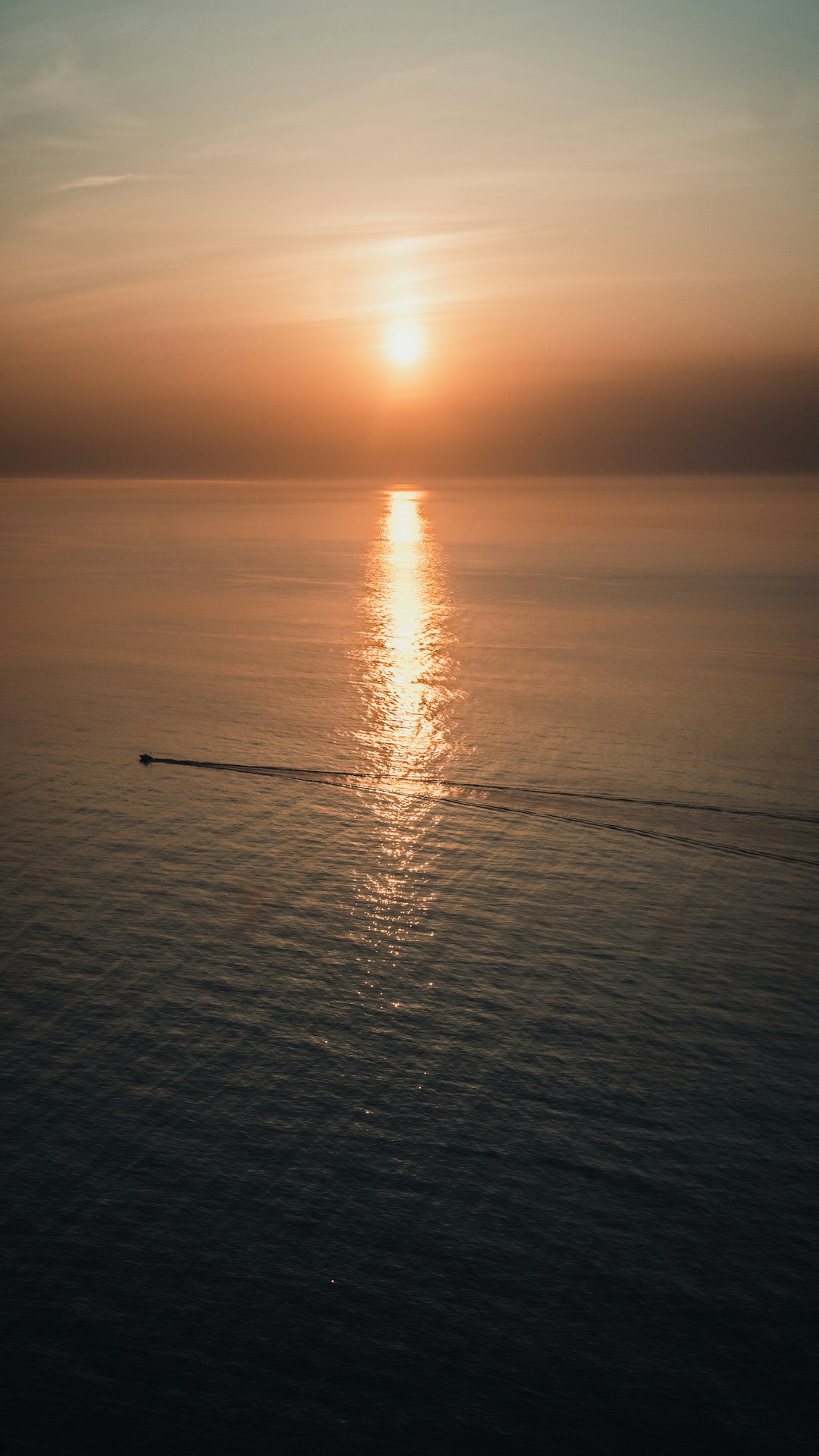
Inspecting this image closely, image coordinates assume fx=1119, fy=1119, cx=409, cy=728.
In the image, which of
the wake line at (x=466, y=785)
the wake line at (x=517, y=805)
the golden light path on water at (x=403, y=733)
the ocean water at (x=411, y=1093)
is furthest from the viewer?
the wake line at (x=466, y=785)

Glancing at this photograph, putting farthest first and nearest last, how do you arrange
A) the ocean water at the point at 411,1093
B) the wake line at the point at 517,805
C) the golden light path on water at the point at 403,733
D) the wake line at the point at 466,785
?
the wake line at the point at 466,785 < the wake line at the point at 517,805 < the golden light path on water at the point at 403,733 < the ocean water at the point at 411,1093

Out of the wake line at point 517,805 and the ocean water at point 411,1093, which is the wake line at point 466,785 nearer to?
the wake line at point 517,805

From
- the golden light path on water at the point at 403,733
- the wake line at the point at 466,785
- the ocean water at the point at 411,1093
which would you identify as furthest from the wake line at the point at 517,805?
the golden light path on water at the point at 403,733

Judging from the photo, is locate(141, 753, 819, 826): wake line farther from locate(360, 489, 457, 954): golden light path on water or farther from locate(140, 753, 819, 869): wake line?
locate(360, 489, 457, 954): golden light path on water

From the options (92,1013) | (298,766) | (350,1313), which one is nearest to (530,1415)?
(350,1313)

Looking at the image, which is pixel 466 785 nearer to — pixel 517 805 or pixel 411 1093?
pixel 517 805

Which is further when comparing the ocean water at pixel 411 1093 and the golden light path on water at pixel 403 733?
the golden light path on water at pixel 403 733

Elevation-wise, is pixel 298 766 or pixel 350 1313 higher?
pixel 298 766

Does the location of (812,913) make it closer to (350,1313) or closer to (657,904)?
(657,904)
